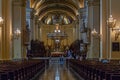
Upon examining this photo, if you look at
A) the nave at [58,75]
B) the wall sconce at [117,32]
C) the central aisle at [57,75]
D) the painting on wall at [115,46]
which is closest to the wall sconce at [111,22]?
the wall sconce at [117,32]

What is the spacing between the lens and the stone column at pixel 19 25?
96.1 ft

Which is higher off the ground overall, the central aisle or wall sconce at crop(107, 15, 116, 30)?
wall sconce at crop(107, 15, 116, 30)

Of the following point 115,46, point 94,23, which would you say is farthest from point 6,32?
point 94,23

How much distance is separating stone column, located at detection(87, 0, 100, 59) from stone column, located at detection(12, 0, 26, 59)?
6.03 meters

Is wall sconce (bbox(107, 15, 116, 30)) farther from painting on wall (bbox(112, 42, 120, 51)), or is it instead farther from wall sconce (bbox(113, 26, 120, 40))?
painting on wall (bbox(112, 42, 120, 51))

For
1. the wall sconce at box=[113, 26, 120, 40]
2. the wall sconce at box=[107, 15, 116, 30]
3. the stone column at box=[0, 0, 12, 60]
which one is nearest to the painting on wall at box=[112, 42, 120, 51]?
the wall sconce at box=[113, 26, 120, 40]

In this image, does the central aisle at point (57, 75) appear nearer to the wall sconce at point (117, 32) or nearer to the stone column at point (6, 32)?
the stone column at point (6, 32)

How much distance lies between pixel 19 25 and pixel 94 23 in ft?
21.5

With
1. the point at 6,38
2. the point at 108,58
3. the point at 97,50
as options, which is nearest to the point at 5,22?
the point at 6,38

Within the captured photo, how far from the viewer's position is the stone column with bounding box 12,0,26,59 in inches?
1153

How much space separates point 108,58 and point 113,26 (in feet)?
8.73

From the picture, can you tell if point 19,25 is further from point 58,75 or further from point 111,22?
point 111,22

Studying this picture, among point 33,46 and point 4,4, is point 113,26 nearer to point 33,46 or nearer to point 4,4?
point 4,4

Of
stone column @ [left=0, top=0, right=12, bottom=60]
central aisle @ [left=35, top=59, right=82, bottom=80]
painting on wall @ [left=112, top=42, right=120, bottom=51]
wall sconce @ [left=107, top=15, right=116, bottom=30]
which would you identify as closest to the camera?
central aisle @ [left=35, top=59, right=82, bottom=80]
